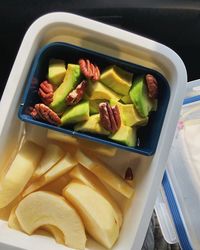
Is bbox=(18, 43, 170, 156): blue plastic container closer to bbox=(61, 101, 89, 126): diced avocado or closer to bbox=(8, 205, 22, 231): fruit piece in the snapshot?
bbox=(61, 101, 89, 126): diced avocado

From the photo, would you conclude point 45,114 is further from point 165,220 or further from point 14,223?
point 165,220

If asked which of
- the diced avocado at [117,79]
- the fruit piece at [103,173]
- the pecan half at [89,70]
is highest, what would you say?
the pecan half at [89,70]

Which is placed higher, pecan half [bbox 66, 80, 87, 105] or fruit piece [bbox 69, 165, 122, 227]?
pecan half [bbox 66, 80, 87, 105]

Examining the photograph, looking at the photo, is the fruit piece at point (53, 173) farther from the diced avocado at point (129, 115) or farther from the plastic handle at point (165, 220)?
the plastic handle at point (165, 220)

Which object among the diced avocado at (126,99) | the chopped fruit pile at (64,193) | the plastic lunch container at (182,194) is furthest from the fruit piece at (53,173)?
the plastic lunch container at (182,194)

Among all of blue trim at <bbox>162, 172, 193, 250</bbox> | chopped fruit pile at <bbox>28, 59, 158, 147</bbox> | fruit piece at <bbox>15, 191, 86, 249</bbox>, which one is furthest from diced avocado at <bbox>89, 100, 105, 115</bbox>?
blue trim at <bbox>162, 172, 193, 250</bbox>
